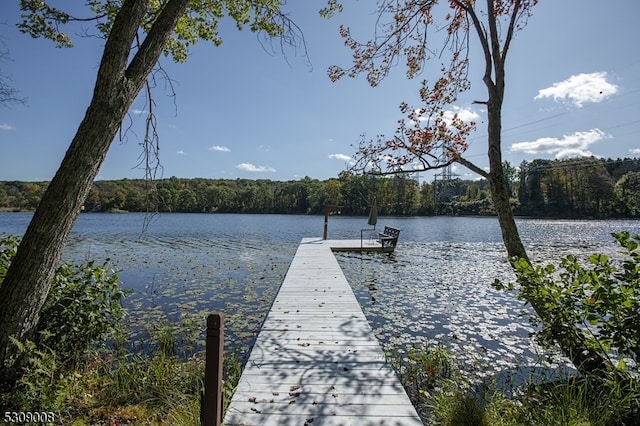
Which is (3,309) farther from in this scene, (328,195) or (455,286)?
(328,195)

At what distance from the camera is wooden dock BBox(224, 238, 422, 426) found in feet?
8.27

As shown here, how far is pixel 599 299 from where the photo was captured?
8.05 feet

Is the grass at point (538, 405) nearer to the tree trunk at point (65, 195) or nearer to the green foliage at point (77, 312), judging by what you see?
the green foliage at point (77, 312)

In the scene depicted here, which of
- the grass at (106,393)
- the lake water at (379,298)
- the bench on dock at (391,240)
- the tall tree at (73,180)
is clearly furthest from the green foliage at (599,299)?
the bench on dock at (391,240)

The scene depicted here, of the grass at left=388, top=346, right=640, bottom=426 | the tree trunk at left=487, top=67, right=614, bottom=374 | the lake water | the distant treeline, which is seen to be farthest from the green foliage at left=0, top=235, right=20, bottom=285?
the distant treeline

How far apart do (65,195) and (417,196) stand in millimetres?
69482

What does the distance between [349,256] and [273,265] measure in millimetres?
3213

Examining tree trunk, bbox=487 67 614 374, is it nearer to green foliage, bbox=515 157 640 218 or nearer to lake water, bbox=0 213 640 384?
lake water, bbox=0 213 640 384

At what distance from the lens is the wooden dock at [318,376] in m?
2.52

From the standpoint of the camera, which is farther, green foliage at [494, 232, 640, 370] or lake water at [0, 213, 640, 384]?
lake water at [0, 213, 640, 384]

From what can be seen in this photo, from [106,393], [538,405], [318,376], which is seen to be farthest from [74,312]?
[538,405]

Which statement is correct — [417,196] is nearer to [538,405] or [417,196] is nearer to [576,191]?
[576,191]

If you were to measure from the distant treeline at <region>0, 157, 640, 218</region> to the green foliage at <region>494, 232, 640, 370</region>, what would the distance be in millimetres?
45520

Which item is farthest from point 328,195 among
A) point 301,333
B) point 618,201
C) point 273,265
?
point 301,333
